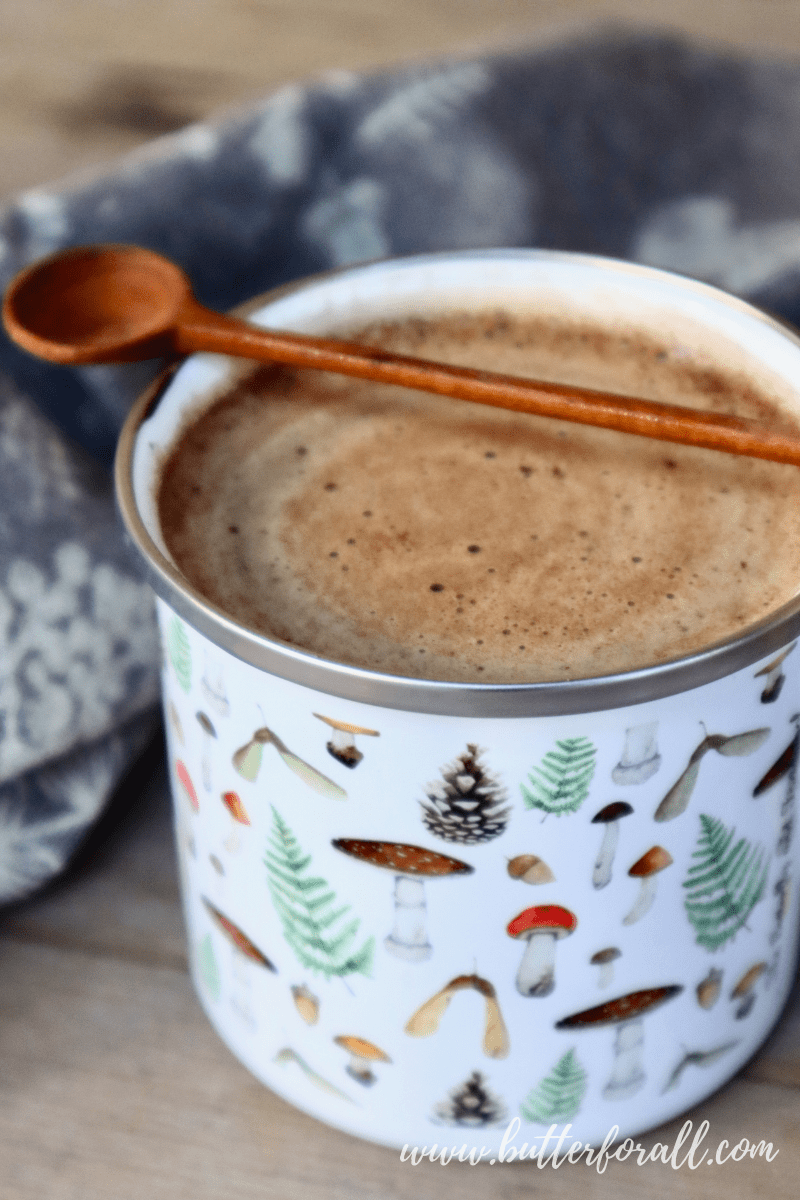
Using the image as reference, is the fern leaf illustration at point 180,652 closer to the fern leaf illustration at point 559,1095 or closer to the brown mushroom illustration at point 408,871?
the brown mushroom illustration at point 408,871

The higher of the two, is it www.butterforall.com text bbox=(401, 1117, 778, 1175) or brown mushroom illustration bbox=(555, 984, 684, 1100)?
brown mushroom illustration bbox=(555, 984, 684, 1100)

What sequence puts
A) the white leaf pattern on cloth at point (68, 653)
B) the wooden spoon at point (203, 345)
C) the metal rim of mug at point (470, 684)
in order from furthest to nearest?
the white leaf pattern on cloth at point (68, 653) < the wooden spoon at point (203, 345) < the metal rim of mug at point (470, 684)

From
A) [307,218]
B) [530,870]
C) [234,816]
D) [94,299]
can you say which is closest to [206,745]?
[234,816]

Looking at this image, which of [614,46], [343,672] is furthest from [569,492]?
[614,46]

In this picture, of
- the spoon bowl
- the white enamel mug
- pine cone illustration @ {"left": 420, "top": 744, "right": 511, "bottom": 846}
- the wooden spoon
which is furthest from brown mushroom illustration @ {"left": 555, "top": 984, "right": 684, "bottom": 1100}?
the spoon bowl

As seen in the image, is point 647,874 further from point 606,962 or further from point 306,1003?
point 306,1003

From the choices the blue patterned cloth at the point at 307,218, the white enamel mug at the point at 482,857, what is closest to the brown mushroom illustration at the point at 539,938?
the white enamel mug at the point at 482,857

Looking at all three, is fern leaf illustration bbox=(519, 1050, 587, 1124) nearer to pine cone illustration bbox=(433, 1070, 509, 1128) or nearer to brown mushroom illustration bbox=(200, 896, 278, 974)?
pine cone illustration bbox=(433, 1070, 509, 1128)
